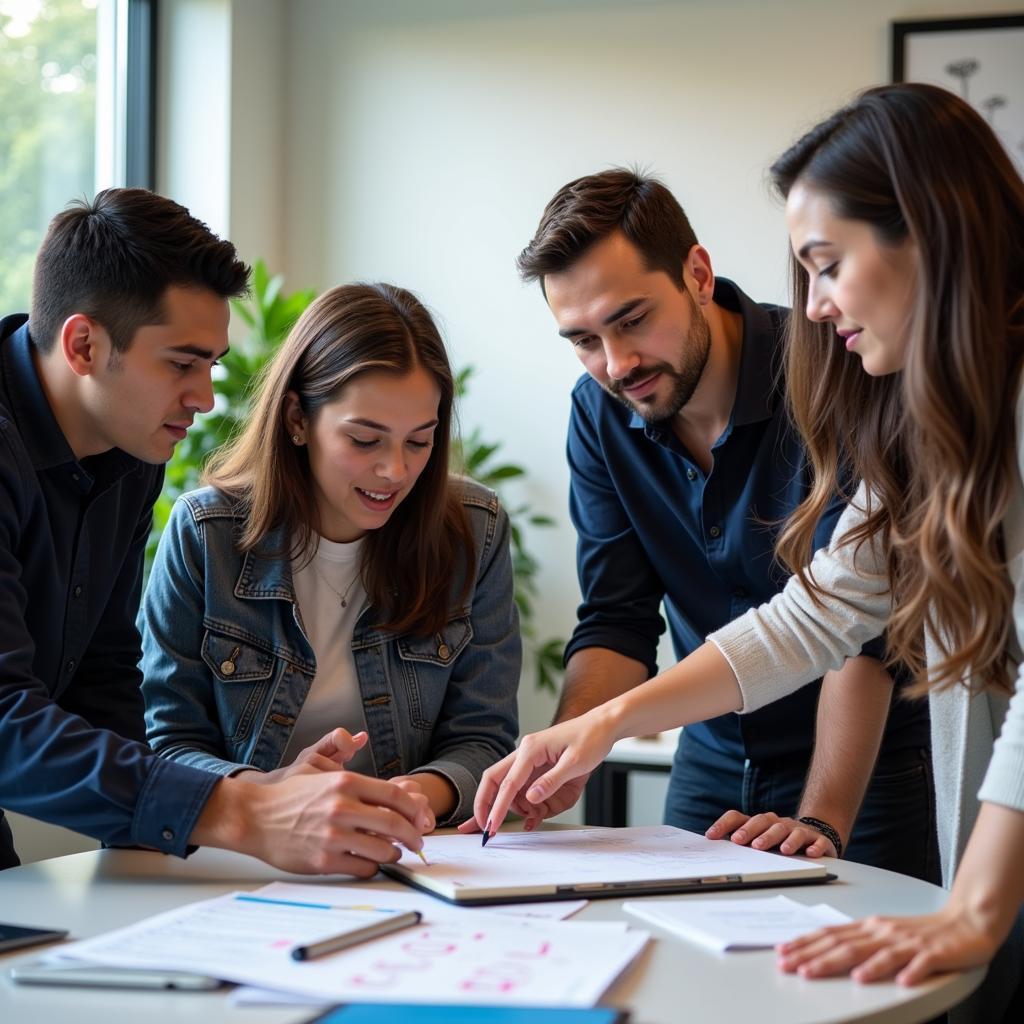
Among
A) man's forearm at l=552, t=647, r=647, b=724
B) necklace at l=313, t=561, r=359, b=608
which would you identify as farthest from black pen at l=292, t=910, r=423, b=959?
man's forearm at l=552, t=647, r=647, b=724

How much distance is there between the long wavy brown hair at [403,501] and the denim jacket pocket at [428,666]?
2cm

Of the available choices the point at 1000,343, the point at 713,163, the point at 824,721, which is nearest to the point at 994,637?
the point at 1000,343

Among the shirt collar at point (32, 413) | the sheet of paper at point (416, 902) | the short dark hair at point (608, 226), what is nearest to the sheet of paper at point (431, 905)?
the sheet of paper at point (416, 902)

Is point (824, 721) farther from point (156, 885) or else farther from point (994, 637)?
point (156, 885)

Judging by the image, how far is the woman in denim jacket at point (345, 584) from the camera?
1.74m

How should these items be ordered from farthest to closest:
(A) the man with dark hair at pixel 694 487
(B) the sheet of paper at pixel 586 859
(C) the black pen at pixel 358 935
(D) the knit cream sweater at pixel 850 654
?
(A) the man with dark hair at pixel 694 487 < (D) the knit cream sweater at pixel 850 654 < (B) the sheet of paper at pixel 586 859 < (C) the black pen at pixel 358 935

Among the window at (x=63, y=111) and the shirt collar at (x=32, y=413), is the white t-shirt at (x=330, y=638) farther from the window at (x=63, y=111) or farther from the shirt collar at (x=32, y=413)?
the window at (x=63, y=111)

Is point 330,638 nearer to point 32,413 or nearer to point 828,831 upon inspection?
point 32,413

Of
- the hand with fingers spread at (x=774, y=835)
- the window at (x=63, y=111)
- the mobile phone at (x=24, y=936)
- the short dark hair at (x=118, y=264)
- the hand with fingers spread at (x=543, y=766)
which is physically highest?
the window at (x=63, y=111)

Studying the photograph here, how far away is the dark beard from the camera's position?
1.95 metres

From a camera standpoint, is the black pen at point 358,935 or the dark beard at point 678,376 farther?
the dark beard at point 678,376

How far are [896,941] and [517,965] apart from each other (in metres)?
0.32

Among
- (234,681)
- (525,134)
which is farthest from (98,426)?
(525,134)

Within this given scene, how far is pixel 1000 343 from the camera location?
125 centimetres
